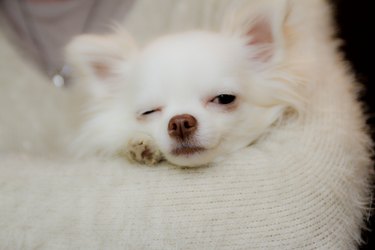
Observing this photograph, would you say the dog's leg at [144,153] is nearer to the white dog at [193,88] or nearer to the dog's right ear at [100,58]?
the white dog at [193,88]

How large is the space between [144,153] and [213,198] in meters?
0.22

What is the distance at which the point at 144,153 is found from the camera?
3.32 ft

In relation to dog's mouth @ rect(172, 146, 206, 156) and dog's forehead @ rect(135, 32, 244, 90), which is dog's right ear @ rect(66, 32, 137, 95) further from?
dog's mouth @ rect(172, 146, 206, 156)

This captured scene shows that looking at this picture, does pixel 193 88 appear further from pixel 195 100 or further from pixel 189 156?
pixel 189 156

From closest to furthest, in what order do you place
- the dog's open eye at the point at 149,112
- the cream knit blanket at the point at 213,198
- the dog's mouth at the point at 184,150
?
the cream knit blanket at the point at 213,198
the dog's mouth at the point at 184,150
the dog's open eye at the point at 149,112

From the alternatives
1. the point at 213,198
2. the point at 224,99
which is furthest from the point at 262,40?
the point at 213,198

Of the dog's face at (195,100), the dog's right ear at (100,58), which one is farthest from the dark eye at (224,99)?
the dog's right ear at (100,58)

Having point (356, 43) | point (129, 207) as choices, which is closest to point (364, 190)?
point (129, 207)

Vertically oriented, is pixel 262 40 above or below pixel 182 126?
above

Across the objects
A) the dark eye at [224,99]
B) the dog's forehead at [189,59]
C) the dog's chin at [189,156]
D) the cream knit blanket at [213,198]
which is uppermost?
the dog's forehead at [189,59]

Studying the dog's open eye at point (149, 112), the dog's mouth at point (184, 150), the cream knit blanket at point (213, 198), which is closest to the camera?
the cream knit blanket at point (213, 198)

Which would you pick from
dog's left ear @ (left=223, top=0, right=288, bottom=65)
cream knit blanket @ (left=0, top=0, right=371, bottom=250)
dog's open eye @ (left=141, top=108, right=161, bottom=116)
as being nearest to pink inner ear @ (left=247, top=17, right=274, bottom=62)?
dog's left ear @ (left=223, top=0, right=288, bottom=65)

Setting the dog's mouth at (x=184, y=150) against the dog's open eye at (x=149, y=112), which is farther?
the dog's open eye at (x=149, y=112)

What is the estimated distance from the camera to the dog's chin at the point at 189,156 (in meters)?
Result: 0.95
